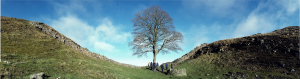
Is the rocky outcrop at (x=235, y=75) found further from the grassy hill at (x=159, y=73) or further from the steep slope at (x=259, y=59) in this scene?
the steep slope at (x=259, y=59)

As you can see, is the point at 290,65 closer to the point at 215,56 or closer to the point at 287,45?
the point at 287,45

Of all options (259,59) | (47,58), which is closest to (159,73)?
(47,58)

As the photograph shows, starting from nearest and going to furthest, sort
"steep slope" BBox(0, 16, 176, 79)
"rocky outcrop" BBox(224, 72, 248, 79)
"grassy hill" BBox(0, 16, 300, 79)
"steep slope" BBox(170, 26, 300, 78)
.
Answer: "steep slope" BBox(0, 16, 176, 79) → "grassy hill" BBox(0, 16, 300, 79) → "rocky outcrop" BBox(224, 72, 248, 79) → "steep slope" BBox(170, 26, 300, 78)

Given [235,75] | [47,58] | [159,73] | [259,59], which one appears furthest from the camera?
[159,73]

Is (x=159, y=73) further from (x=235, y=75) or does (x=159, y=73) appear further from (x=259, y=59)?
(x=259, y=59)

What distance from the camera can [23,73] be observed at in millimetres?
10398

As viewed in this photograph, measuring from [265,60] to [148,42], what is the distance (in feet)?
76.0

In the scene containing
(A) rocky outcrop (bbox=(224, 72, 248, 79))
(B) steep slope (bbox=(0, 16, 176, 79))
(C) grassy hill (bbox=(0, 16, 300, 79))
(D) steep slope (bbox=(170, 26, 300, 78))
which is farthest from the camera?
(D) steep slope (bbox=(170, 26, 300, 78))

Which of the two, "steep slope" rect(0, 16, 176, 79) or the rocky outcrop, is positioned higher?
"steep slope" rect(0, 16, 176, 79)

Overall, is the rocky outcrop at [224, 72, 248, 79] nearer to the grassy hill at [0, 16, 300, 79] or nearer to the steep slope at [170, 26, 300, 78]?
the grassy hill at [0, 16, 300, 79]

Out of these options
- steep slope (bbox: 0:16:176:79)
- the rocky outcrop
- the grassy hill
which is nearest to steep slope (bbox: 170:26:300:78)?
the grassy hill

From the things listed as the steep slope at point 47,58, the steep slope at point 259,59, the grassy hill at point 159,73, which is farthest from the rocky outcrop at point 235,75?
the steep slope at point 47,58

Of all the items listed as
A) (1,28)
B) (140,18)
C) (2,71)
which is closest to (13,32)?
(1,28)

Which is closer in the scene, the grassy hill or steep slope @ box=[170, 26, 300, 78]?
the grassy hill
